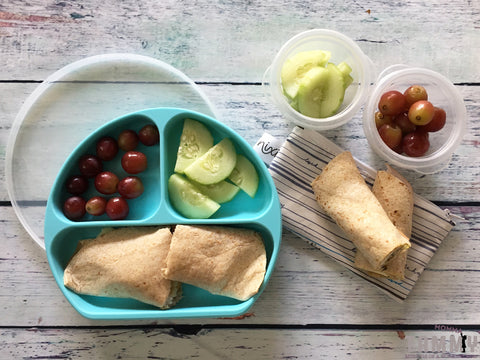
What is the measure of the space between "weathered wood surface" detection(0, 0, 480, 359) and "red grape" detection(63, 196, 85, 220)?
0.22 m

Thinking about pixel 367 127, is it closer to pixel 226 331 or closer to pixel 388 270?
pixel 388 270

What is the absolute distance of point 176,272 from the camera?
4.35ft

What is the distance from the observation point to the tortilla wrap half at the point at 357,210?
4.33 feet

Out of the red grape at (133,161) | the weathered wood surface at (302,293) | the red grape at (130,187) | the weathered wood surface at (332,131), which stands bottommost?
the weathered wood surface at (302,293)

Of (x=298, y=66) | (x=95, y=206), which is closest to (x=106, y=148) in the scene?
(x=95, y=206)

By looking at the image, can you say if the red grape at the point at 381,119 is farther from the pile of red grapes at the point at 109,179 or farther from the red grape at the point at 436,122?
the pile of red grapes at the point at 109,179

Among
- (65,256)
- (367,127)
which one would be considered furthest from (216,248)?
(367,127)

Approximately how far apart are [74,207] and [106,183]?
0.39 ft

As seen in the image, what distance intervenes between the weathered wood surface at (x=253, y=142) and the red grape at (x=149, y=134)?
→ 0.24 meters

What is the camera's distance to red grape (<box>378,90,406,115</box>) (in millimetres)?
1348

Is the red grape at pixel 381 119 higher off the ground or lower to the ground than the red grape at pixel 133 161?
higher

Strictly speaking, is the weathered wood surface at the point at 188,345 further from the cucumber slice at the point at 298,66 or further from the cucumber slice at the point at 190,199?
the cucumber slice at the point at 298,66

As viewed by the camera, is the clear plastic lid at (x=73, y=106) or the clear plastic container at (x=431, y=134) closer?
the clear plastic container at (x=431, y=134)

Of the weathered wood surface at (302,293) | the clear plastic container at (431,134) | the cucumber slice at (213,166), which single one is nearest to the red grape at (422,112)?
the clear plastic container at (431,134)
